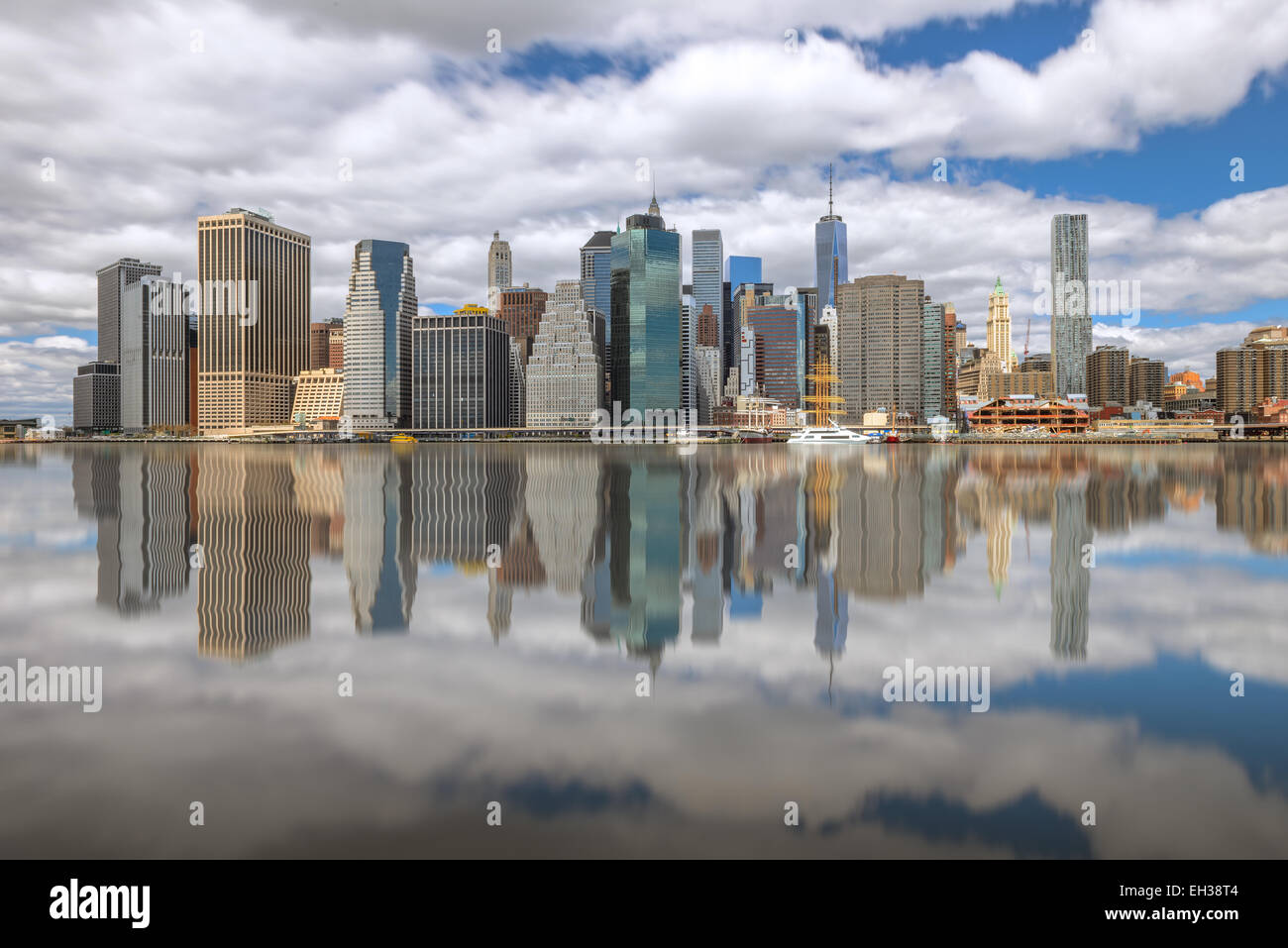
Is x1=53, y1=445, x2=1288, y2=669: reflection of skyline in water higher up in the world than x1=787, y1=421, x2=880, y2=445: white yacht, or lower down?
lower down

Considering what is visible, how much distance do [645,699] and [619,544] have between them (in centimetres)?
1245

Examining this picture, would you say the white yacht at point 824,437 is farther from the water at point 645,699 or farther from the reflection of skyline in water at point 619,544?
the water at point 645,699

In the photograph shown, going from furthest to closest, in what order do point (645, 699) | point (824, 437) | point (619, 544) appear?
point (824, 437), point (619, 544), point (645, 699)

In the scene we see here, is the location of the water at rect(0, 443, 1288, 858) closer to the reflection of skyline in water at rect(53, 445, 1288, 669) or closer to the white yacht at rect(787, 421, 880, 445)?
the reflection of skyline in water at rect(53, 445, 1288, 669)

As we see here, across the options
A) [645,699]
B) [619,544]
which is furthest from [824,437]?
[645,699]

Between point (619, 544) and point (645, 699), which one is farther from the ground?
point (619, 544)

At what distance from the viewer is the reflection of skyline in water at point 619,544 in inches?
536

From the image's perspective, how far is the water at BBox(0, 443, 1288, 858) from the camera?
6426 millimetres

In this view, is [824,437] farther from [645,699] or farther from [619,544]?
[645,699]

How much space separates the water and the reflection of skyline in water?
156 mm

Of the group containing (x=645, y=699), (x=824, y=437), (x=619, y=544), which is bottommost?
(x=645, y=699)

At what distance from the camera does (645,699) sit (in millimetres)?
9359

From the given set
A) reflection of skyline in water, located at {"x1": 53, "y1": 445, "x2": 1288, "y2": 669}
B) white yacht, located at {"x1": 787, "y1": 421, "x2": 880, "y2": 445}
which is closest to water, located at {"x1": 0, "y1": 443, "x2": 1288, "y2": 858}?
reflection of skyline in water, located at {"x1": 53, "y1": 445, "x2": 1288, "y2": 669}
